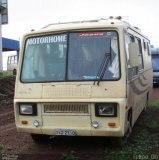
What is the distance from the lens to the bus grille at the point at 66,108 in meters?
8.47

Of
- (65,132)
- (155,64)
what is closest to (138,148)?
(65,132)

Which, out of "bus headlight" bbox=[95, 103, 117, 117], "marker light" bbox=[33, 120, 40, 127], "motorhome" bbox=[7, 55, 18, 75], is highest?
"bus headlight" bbox=[95, 103, 117, 117]

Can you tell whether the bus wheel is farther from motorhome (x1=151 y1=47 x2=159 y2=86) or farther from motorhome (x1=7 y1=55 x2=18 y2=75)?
motorhome (x1=7 y1=55 x2=18 y2=75)

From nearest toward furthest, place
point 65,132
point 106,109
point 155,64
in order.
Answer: point 106,109
point 65,132
point 155,64

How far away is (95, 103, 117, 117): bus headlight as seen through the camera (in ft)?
27.2

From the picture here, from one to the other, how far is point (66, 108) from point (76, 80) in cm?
59

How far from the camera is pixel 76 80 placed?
28.4 ft

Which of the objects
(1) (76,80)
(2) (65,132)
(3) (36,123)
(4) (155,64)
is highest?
(1) (76,80)

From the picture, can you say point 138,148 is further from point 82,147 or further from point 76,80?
point 76,80

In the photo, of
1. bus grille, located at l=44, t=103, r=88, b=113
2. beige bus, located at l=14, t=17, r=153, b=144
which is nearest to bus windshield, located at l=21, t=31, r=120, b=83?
beige bus, located at l=14, t=17, r=153, b=144

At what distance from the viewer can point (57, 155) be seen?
27.9ft

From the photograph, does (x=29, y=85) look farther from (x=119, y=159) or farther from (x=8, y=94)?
(x=8, y=94)

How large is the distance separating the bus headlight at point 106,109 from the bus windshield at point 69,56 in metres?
0.57

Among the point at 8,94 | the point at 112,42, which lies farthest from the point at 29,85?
the point at 8,94
